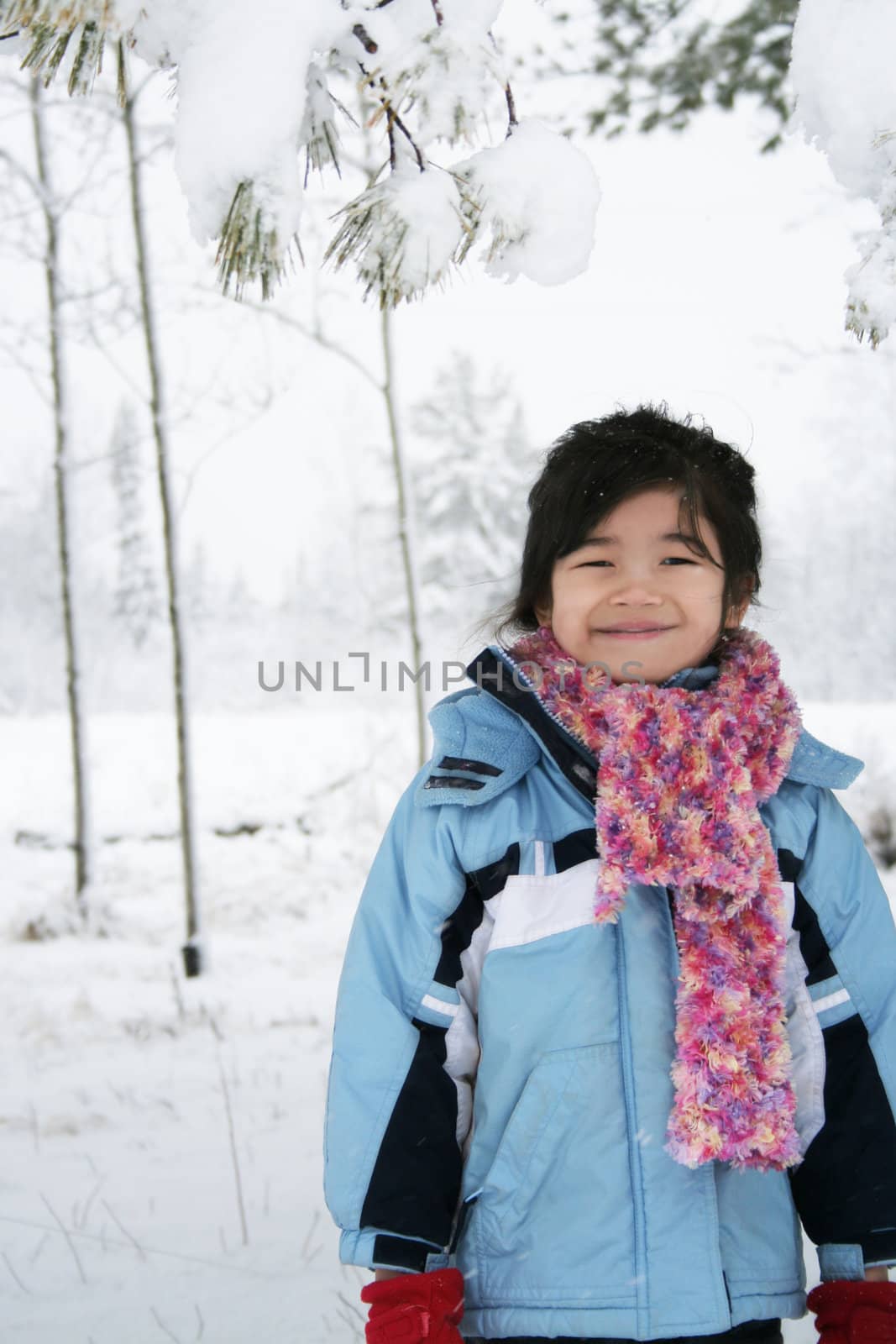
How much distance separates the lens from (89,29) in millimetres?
1188

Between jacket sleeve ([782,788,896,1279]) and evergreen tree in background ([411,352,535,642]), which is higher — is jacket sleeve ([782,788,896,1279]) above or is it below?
below

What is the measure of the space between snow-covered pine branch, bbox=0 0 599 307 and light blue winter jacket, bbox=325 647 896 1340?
65 centimetres

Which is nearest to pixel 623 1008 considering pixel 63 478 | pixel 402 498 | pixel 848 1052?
pixel 848 1052

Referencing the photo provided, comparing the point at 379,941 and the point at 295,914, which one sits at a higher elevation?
the point at 379,941

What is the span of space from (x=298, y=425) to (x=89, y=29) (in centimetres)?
1939

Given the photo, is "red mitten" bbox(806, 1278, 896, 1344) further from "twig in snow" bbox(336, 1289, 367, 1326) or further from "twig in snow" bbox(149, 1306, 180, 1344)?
"twig in snow" bbox(149, 1306, 180, 1344)

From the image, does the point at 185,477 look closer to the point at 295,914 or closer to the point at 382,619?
the point at 295,914

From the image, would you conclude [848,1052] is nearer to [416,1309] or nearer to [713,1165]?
[713,1165]

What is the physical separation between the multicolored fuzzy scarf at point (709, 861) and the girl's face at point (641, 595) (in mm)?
48

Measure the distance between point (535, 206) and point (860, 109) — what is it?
404mm

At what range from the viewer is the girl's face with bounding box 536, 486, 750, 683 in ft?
4.84

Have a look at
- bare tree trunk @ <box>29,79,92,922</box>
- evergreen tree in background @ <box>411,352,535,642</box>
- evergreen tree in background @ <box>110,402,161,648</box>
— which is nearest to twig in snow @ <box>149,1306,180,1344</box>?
bare tree trunk @ <box>29,79,92,922</box>

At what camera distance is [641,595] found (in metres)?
1.46

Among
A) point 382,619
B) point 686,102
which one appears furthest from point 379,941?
point 382,619
